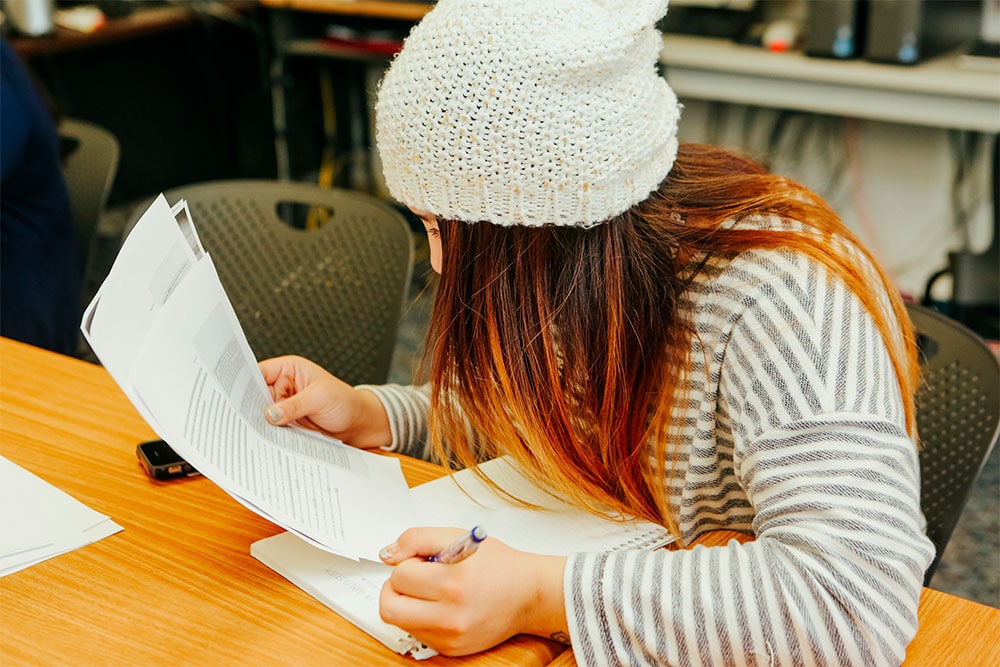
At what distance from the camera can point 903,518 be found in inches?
27.6

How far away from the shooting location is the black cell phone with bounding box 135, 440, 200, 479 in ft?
2.98

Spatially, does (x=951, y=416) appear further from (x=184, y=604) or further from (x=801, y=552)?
(x=184, y=604)

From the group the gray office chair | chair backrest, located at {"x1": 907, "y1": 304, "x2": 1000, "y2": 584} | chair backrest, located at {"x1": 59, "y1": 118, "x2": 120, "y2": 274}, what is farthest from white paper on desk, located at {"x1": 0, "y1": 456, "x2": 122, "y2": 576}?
chair backrest, located at {"x1": 59, "y1": 118, "x2": 120, "y2": 274}

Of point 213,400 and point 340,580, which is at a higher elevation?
point 213,400

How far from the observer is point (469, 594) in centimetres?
68

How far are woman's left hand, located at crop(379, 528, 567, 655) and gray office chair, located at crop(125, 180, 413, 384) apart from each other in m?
0.61

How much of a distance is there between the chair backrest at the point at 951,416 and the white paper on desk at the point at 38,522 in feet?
2.43

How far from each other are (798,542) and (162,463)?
1.77 ft

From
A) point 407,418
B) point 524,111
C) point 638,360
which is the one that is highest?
point 524,111

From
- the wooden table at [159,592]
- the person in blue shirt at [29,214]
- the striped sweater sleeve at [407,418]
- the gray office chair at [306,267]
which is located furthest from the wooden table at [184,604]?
the person in blue shirt at [29,214]

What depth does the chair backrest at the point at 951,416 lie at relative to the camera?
98cm

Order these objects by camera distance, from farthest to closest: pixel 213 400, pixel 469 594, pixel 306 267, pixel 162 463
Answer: pixel 306 267, pixel 162 463, pixel 213 400, pixel 469 594

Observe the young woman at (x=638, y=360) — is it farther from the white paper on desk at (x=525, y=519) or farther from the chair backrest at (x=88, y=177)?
the chair backrest at (x=88, y=177)

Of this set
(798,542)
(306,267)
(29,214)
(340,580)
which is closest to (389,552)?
(340,580)
